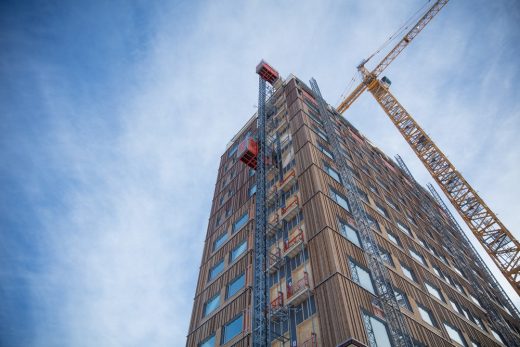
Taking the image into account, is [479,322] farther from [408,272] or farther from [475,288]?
[408,272]

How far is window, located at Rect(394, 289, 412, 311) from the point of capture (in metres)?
27.7

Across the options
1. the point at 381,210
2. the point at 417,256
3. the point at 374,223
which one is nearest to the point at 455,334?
the point at 417,256

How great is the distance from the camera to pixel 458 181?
62.7 m

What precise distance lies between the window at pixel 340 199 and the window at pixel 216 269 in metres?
13.3

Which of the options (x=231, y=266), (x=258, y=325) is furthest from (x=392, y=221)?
(x=258, y=325)

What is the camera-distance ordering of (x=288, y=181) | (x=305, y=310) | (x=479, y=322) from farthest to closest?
1. (x=479, y=322)
2. (x=288, y=181)
3. (x=305, y=310)

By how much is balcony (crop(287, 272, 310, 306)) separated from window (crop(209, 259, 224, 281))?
12183 millimetres

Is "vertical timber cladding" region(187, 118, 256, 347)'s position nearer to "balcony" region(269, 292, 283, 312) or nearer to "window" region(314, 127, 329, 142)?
"balcony" region(269, 292, 283, 312)

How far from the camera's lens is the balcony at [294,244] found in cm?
2783

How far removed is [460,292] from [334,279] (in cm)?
2313

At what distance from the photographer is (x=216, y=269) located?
123ft

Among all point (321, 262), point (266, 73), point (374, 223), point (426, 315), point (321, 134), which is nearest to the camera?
point (321, 262)

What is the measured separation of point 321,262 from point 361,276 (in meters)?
3.17

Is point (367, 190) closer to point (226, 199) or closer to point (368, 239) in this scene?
point (368, 239)
